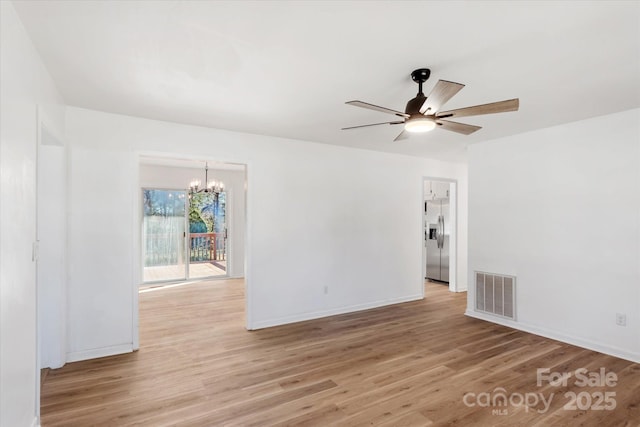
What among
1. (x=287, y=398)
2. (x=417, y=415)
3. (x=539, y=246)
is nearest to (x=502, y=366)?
(x=417, y=415)

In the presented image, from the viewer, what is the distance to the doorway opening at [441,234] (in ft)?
20.9

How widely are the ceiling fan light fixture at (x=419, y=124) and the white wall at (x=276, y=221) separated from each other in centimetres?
235

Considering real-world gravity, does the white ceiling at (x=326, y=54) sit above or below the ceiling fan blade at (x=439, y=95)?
above

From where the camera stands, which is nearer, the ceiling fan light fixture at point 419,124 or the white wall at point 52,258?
the ceiling fan light fixture at point 419,124

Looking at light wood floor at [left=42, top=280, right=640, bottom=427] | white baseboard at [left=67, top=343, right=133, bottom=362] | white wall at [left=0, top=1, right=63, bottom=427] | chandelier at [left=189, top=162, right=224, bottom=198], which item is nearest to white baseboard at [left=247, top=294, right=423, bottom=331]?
light wood floor at [left=42, top=280, right=640, bottom=427]

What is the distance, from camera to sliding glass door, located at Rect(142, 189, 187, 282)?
731 cm

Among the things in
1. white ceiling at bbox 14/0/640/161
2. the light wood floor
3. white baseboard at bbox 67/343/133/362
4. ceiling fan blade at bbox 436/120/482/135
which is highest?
white ceiling at bbox 14/0/640/161

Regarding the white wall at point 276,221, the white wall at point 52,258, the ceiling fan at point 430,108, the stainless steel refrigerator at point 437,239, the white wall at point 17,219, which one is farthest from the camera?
the stainless steel refrigerator at point 437,239

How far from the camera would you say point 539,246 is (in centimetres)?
414

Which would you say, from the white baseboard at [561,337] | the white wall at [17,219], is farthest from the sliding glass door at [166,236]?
the white baseboard at [561,337]

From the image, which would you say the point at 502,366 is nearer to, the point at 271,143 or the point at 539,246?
the point at 539,246

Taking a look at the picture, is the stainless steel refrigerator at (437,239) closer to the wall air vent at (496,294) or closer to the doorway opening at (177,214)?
the wall air vent at (496,294)

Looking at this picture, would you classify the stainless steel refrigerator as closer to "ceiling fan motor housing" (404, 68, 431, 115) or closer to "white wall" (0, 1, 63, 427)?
"ceiling fan motor housing" (404, 68, 431, 115)

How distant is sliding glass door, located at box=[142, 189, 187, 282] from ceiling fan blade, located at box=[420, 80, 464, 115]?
6534 mm
